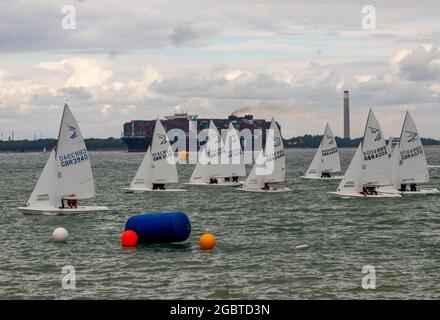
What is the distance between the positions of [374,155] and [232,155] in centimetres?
2249

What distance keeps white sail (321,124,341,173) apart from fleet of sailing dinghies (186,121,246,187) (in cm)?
1380

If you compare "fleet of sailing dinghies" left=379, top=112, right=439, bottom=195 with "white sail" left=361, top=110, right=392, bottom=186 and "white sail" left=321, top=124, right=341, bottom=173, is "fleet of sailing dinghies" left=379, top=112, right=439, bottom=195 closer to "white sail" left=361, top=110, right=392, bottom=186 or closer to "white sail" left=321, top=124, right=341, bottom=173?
"white sail" left=361, top=110, right=392, bottom=186

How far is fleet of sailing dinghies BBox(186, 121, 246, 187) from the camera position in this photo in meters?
77.3

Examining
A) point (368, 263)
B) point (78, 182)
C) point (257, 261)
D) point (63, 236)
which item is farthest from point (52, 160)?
point (368, 263)

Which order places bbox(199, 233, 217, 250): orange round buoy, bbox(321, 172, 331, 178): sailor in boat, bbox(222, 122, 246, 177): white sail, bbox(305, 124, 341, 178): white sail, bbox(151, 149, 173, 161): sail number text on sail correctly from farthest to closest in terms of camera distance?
bbox(321, 172, 331, 178): sailor in boat, bbox(305, 124, 341, 178): white sail, bbox(222, 122, 246, 177): white sail, bbox(151, 149, 173, 161): sail number text on sail, bbox(199, 233, 217, 250): orange round buoy

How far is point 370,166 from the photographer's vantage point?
57500mm

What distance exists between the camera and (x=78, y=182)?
45062 millimetres

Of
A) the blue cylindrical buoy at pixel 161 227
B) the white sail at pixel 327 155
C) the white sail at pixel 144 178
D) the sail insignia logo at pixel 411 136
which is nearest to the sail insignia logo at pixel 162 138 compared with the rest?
the white sail at pixel 144 178

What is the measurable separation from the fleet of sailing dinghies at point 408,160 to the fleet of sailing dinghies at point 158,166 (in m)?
18.1

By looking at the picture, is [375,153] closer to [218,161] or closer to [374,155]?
[374,155]

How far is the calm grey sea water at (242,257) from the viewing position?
2456 centimetres

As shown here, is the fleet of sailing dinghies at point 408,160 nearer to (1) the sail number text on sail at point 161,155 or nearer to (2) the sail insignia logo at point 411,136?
(2) the sail insignia logo at point 411,136


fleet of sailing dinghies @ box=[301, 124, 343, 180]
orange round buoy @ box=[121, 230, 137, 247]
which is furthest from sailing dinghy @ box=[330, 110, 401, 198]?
fleet of sailing dinghies @ box=[301, 124, 343, 180]
